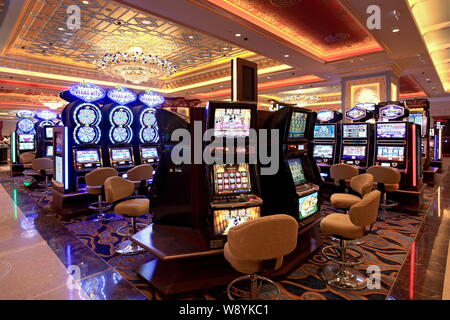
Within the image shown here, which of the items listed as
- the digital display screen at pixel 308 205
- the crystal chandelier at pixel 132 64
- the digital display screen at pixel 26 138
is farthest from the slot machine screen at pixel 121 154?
the digital display screen at pixel 26 138

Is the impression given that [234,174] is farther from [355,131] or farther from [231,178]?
[355,131]

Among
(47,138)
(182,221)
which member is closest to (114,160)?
(182,221)

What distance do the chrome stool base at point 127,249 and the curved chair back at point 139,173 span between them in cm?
124

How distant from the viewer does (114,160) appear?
18.0 feet

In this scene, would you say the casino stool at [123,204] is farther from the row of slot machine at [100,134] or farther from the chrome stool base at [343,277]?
the chrome stool base at [343,277]

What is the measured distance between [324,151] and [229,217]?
4.16 metres

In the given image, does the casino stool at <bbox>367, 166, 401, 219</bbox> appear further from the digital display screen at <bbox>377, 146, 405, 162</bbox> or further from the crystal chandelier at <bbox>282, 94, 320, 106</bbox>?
the crystal chandelier at <bbox>282, 94, 320, 106</bbox>

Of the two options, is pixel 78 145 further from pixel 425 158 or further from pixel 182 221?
pixel 425 158

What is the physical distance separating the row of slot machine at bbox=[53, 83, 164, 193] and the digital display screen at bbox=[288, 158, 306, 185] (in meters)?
3.60

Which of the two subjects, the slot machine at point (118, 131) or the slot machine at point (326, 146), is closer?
the slot machine at point (118, 131)

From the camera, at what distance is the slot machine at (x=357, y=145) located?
5477 millimetres

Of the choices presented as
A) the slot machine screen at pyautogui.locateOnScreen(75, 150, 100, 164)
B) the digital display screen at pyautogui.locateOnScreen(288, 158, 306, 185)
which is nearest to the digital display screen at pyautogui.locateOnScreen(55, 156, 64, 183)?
the slot machine screen at pyautogui.locateOnScreen(75, 150, 100, 164)

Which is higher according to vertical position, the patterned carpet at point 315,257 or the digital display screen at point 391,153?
the digital display screen at point 391,153
